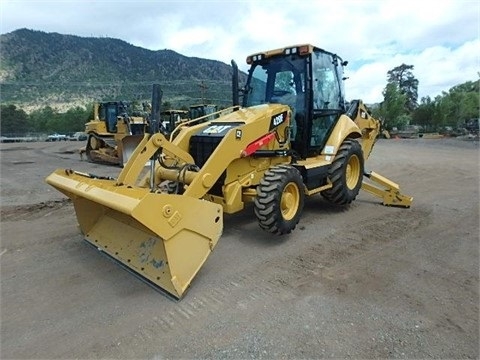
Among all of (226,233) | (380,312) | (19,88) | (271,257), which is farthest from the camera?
(19,88)

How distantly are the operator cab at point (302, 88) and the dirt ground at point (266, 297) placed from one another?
1.41 metres

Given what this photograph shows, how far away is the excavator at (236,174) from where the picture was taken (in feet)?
11.0

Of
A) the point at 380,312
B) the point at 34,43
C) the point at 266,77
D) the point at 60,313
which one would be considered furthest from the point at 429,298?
the point at 34,43

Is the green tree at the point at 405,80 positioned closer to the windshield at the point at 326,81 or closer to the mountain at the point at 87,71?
the mountain at the point at 87,71

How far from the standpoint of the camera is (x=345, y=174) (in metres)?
5.81

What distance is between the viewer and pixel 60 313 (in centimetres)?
311

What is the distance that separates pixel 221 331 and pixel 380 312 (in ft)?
4.47

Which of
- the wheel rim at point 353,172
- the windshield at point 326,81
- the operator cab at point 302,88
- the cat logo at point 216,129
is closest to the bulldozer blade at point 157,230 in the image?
the cat logo at point 216,129

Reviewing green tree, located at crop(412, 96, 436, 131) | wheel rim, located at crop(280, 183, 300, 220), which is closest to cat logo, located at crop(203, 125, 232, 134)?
wheel rim, located at crop(280, 183, 300, 220)

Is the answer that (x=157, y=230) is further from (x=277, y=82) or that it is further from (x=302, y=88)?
(x=277, y=82)

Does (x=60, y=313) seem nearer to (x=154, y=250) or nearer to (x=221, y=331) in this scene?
(x=154, y=250)

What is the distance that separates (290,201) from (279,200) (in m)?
0.41

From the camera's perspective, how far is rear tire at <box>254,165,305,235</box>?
427 centimetres

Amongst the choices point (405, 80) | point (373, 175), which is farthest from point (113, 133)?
point (405, 80)
